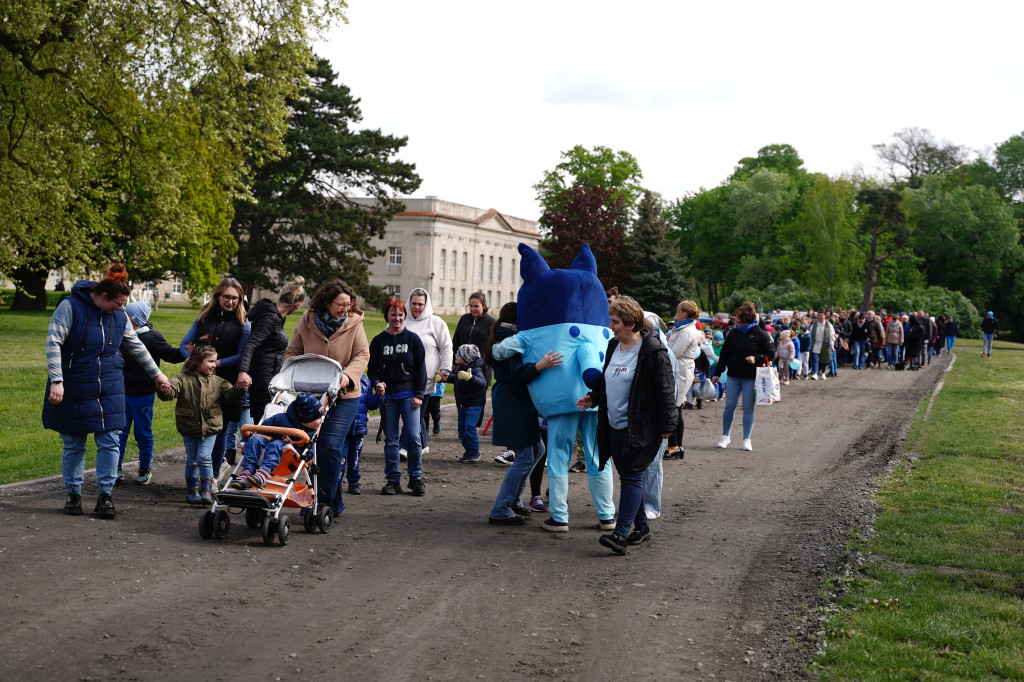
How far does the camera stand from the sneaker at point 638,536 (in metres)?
7.95

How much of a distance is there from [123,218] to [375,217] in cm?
1527

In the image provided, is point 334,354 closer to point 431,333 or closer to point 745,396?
point 431,333

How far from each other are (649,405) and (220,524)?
335 centimetres

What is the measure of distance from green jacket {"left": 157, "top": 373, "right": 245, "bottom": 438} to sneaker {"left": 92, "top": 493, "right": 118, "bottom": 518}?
901 mm

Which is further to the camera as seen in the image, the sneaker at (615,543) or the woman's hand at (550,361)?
the woman's hand at (550,361)

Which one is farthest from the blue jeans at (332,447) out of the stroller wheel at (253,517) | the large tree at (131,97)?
the large tree at (131,97)

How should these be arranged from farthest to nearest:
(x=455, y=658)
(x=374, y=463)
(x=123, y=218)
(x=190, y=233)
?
(x=123, y=218) < (x=190, y=233) < (x=374, y=463) < (x=455, y=658)

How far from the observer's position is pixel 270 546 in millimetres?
7480

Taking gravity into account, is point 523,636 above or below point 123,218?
below

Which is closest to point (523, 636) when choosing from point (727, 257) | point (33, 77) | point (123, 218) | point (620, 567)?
point (620, 567)

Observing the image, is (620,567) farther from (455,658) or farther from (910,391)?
(910,391)

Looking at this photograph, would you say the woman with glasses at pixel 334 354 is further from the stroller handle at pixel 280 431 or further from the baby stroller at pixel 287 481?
the stroller handle at pixel 280 431

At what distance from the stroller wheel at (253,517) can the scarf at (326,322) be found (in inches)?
61.4

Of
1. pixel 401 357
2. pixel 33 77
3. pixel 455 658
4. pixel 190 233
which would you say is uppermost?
pixel 33 77
